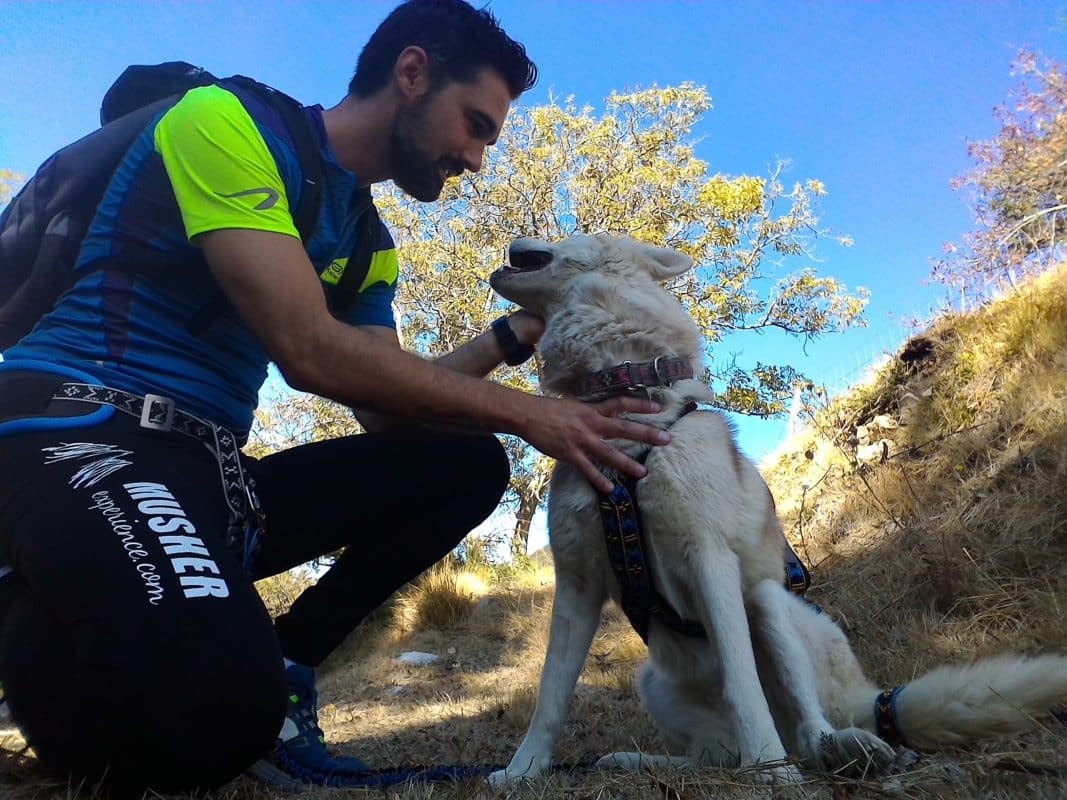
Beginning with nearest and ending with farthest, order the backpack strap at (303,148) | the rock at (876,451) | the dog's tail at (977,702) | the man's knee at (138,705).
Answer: the man's knee at (138,705) → the dog's tail at (977,702) → the backpack strap at (303,148) → the rock at (876,451)

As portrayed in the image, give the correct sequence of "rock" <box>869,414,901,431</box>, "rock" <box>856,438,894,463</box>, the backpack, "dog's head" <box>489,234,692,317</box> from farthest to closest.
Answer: "rock" <box>869,414,901,431</box>, "rock" <box>856,438,894,463</box>, "dog's head" <box>489,234,692,317</box>, the backpack

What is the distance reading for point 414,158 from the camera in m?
2.32

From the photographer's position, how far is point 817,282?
1348cm

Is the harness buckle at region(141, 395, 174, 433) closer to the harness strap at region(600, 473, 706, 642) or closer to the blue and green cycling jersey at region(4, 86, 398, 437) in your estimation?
the blue and green cycling jersey at region(4, 86, 398, 437)

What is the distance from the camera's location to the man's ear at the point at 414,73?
2.26 meters

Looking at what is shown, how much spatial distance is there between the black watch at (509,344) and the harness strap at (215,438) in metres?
0.92

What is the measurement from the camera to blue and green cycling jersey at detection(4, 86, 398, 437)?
1.79m

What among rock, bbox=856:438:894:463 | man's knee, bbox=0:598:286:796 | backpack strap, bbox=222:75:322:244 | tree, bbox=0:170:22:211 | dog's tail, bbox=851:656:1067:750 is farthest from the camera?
tree, bbox=0:170:22:211

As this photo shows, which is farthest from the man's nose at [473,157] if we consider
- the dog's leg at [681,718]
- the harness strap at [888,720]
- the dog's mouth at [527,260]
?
the harness strap at [888,720]

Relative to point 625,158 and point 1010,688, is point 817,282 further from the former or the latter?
point 1010,688

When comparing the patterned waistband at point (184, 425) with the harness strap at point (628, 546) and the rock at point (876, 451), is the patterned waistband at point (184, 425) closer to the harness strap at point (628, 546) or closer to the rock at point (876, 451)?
the harness strap at point (628, 546)

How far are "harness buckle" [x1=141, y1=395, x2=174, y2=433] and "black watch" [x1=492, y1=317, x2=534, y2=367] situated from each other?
105cm

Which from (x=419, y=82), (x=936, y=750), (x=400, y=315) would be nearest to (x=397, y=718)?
(x=936, y=750)

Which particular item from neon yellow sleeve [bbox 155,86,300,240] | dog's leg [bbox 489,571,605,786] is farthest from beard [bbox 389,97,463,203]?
dog's leg [bbox 489,571,605,786]
